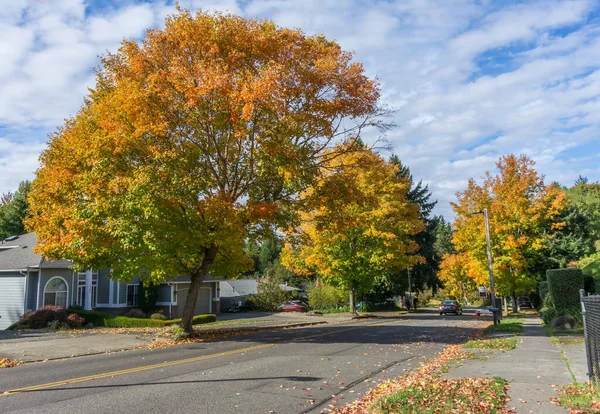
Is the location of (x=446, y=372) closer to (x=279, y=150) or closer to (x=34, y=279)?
(x=279, y=150)

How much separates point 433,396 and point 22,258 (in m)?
29.3

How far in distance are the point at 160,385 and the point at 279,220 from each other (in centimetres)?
1039

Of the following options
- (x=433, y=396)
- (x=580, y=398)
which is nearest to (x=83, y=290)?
(x=433, y=396)

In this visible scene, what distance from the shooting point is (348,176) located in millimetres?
20828

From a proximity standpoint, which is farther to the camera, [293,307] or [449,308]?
[293,307]

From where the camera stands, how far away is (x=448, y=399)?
7.74 m

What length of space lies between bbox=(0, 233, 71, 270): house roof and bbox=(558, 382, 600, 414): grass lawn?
85.9 feet

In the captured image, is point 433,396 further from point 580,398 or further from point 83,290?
point 83,290

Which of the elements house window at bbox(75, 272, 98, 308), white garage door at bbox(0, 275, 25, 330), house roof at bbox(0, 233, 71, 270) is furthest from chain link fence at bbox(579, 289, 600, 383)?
house window at bbox(75, 272, 98, 308)

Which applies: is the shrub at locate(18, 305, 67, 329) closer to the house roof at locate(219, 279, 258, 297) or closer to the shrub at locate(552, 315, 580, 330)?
the shrub at locate(552, 315, 580, 330)

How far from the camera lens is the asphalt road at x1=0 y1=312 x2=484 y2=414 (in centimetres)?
802

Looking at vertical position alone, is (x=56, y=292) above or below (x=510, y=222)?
below

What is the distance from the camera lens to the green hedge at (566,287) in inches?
897

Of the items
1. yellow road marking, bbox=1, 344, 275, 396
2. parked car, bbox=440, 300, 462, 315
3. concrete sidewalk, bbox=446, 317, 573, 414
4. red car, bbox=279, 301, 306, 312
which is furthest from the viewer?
red car, bbox=279, 301, 306, 312
